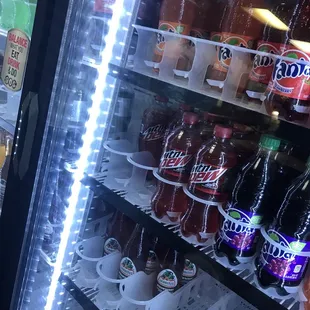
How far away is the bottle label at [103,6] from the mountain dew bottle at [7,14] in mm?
663

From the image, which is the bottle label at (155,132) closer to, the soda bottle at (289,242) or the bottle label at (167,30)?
the bottle label at (167,30)

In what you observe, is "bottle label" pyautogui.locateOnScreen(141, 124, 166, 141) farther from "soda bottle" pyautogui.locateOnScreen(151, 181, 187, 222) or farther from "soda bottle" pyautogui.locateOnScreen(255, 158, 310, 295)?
"soda bottle" pyautogui.locateOnScreen(255, 158, 310, 295)

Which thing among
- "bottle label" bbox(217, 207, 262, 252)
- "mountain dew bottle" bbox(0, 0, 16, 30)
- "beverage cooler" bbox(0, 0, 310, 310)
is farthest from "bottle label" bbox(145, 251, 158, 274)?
"mountain dew bottle" bbox(0, 0, 16, 30)

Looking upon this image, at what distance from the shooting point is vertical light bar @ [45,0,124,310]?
4.16ft

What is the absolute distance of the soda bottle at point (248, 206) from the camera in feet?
3.13

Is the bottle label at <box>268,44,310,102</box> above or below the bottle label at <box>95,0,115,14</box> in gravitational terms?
below

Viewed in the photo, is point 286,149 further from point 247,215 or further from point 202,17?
point 202,17

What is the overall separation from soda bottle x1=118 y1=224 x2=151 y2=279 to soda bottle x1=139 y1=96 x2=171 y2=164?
0.27m

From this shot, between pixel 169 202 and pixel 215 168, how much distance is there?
231 millimetres

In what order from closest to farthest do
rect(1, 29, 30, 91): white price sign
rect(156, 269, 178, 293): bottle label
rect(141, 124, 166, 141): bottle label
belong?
rect(156, 269, 178, 293): bottle label
rect(141, 124, 166, 141): bottle label
rect(1, 29, 30, 91): white price sign

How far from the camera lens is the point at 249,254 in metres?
0.99

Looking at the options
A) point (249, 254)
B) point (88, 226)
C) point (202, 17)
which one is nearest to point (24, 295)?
point (88, 226)

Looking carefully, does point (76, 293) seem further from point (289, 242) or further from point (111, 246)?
point (289, 242)

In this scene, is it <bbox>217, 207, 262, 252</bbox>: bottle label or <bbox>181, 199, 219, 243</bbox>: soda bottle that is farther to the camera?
<bbox>181, 199, 219, 243</bbox>: soda bottle
